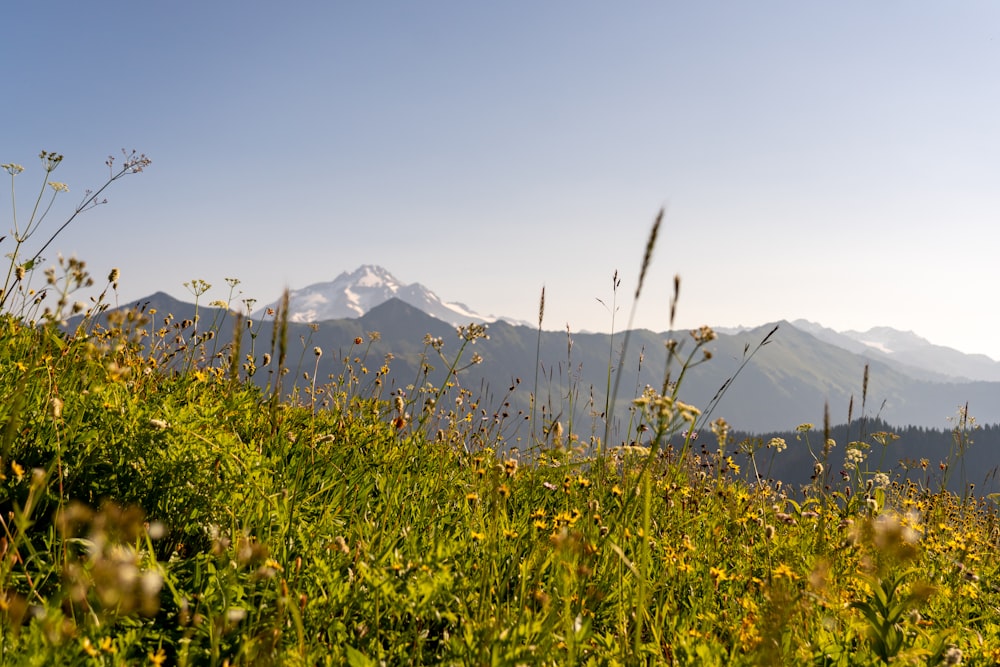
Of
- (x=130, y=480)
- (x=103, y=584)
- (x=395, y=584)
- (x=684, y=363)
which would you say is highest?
(x=684, y=363)

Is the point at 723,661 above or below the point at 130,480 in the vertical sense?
below

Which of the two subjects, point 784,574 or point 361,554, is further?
point 784,574

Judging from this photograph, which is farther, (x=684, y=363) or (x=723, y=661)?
(x=723, y=661)

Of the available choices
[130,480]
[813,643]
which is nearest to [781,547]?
[813,643]

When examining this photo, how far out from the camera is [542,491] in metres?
4.38

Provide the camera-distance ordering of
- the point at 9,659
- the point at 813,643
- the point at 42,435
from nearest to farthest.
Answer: the point at 9,659
the point at 813,643
the point at 42,435

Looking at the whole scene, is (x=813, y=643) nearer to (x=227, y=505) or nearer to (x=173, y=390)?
(x=227, y=505)

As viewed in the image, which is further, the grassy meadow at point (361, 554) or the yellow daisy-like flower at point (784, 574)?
the yellow daisy-like flower at point (784, 574)

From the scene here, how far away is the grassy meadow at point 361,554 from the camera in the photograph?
1.95 metres

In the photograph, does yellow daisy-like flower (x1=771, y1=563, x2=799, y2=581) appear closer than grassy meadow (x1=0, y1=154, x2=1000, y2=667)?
No

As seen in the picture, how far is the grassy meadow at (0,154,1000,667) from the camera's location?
1953 mm

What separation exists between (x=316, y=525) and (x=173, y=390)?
1.66 m

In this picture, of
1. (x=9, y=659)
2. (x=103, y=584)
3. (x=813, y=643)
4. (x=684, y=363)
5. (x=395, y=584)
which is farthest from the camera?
(x=813, y=643)

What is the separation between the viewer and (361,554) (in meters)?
2.72
